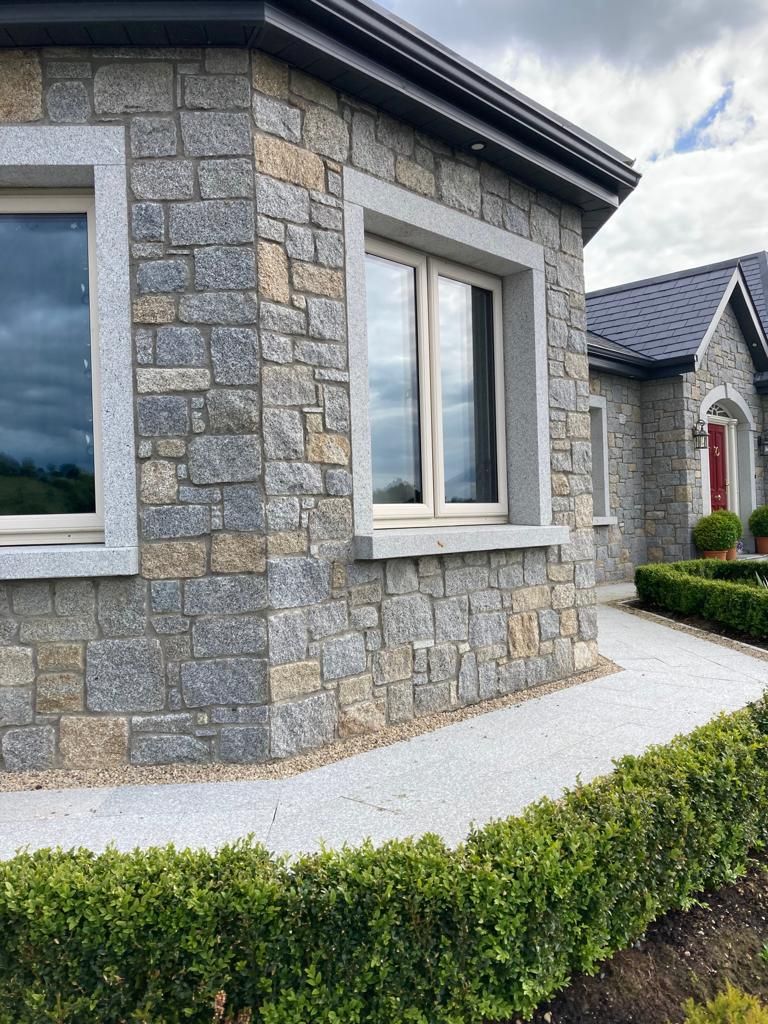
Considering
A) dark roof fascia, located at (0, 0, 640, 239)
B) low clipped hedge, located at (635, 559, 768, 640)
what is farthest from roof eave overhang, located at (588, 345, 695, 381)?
dark roof fascia, located at (0, 0, 640, 239)

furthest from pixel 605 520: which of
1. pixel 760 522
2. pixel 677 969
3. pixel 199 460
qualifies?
pixel 677 969

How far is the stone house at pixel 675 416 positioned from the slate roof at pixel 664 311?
1.1 inches

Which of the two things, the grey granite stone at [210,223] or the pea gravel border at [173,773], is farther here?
the grey granite stone at [210,223]

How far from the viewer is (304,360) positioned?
3.97 meters

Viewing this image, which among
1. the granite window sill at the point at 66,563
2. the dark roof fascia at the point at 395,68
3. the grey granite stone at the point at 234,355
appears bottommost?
the granite window sill at the point at 66,563

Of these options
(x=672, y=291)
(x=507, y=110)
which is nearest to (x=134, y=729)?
(x=507, y=110)

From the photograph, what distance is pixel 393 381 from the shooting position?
4930mm

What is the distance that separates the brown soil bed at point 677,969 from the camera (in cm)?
211

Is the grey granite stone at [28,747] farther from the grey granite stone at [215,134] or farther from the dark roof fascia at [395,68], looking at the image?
the dark roof fascia at [395,68]

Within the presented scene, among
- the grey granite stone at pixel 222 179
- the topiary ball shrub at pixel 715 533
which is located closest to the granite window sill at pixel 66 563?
the grey granite stone at pixel 222 179

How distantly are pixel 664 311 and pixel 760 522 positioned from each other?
4013mm

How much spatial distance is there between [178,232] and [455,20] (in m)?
5.22

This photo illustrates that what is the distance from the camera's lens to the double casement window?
15.9ft

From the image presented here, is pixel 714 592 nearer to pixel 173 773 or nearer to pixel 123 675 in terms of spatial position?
pixel 173 773
